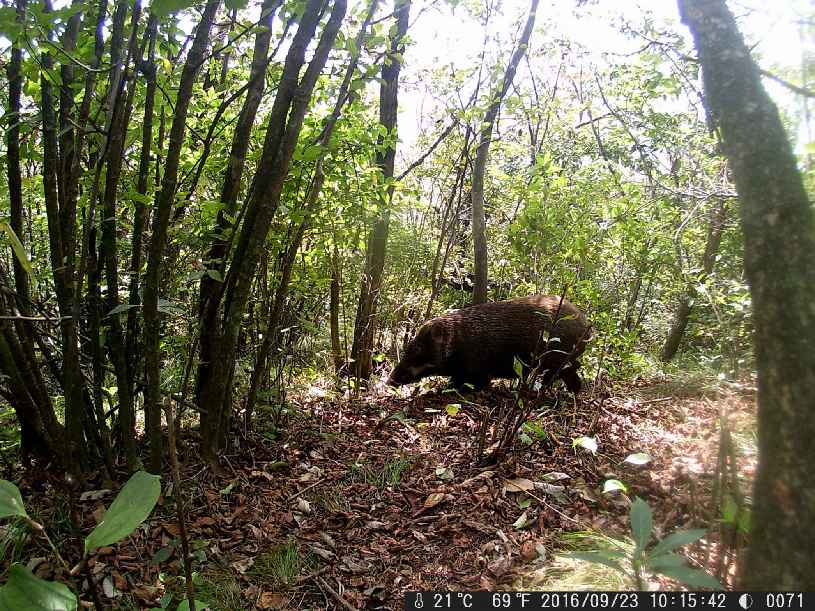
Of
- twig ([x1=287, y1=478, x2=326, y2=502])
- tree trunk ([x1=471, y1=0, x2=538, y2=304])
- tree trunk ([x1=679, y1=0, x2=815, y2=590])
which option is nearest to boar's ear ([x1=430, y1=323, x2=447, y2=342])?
tree trunk ([x1=471, y1=0, x2=538, y2=304])

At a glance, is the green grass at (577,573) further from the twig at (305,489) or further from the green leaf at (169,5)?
the green leaf at (169,5)

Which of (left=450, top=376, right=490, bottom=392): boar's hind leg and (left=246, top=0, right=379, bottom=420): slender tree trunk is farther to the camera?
(left=450, top=376, right=490, bottom=392): boar's hind leg

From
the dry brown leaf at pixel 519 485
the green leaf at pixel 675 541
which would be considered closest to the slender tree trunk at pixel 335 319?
the dry brown leaf at pixel 519 485

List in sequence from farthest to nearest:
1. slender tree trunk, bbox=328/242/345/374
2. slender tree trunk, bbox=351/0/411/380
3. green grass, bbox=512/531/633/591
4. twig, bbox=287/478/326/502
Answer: slender tree trunk, bbox=351/0/411/380 < slender tree trunk, bbox=328/242/345/374 < twig, bbox=287/478/326/502 < green grass, bbox=512/531/633/591

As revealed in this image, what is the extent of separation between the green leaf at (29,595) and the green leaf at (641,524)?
1.17 metres

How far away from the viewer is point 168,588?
2371 mm

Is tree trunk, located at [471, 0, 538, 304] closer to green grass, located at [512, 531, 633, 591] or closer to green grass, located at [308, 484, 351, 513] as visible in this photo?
green grass, located at [308, 484, 351, 513]

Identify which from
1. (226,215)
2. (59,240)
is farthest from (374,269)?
(59,240)

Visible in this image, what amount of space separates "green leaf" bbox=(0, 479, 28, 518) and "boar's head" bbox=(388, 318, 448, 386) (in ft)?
15.5

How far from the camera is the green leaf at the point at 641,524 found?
1227 mm

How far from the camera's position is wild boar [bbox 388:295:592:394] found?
5.25m

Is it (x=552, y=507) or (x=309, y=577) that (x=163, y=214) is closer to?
(x=309, y=577)

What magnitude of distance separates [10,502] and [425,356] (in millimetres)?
4809

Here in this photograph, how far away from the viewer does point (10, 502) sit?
32.8 inches
